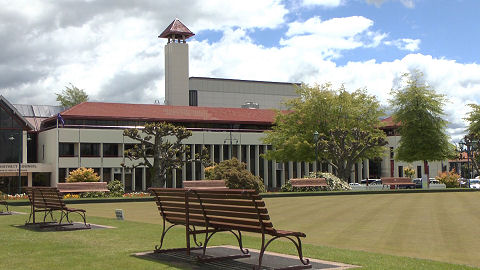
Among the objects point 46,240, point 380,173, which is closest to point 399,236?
point 46,240

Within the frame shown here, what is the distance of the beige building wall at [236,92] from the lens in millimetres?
94125

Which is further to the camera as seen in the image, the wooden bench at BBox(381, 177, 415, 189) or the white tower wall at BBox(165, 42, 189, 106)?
the white tower wall at BBox(165, 42, 189, 106)

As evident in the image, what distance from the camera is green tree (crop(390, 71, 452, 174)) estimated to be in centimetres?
6372

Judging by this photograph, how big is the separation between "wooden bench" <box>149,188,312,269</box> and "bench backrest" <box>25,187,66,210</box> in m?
4.76

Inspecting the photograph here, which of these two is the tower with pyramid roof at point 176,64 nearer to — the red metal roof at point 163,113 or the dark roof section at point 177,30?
the dark roof section at point 177,30

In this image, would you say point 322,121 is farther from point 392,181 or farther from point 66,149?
point 66,149

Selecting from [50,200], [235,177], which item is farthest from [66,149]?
[50,200]

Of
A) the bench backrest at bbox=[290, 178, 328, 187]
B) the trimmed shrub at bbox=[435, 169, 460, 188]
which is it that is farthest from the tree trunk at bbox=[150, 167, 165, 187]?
the trimmed shrub at bbox=[435, 169, 460, 188]

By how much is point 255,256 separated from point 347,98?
5355cm

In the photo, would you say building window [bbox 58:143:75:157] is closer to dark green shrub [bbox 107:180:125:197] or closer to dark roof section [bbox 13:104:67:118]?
dark roof section [bbox 13:104:67:118]

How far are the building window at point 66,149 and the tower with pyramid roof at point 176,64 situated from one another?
72.6 feet

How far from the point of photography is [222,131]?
2842 inches

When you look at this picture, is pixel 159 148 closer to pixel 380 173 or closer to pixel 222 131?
pixel 222 131

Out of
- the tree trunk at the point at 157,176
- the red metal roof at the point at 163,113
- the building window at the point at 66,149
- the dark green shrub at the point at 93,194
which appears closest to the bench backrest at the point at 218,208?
the dark green shrub at the point at 93,194
